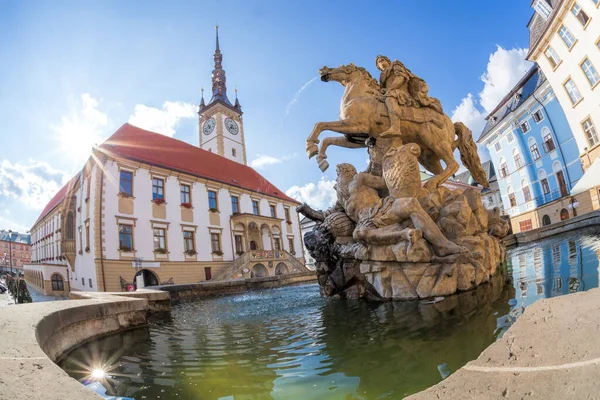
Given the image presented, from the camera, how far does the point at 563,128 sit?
82.8 ft

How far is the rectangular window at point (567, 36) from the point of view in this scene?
Result: 65.0 feet

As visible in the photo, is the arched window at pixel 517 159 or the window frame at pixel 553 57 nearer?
the window frame at pixel 553 57

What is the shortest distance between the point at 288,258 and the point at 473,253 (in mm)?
24318

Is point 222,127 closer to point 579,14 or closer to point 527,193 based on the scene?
point 527,193

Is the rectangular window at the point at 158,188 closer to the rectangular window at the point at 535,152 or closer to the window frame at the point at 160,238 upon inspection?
the window frame at the point at 160,238

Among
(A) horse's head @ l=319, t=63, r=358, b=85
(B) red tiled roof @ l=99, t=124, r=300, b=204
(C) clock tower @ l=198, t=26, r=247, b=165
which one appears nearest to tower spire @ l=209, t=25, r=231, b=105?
(C) clock tower @ l=198, t=26, r=247, b=165

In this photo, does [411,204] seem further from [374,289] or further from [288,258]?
[288,258]

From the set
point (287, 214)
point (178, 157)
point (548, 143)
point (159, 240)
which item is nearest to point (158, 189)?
point (159, 240)

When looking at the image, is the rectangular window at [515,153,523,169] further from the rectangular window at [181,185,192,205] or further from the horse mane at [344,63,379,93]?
the horse mane at [344,63,379,93]

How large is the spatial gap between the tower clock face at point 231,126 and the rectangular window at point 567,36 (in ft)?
126

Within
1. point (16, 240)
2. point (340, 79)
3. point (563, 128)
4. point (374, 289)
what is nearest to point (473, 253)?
point (374, 289)

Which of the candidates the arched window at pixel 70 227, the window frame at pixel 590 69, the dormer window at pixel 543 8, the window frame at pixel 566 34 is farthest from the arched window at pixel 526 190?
the arched window at pixel 70 227

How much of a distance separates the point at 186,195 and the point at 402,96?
73.0ft

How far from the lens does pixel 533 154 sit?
28688mm
